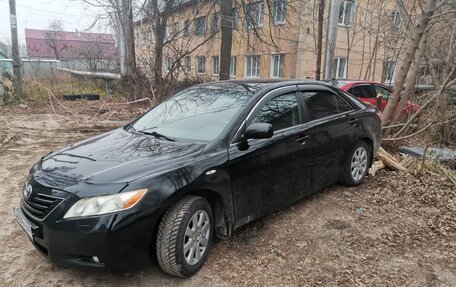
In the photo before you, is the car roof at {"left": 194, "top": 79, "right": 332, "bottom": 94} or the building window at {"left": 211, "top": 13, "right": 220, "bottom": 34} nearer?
the car roof at {"left": 194, "top": 79, "right": 332, "bottom": 94}

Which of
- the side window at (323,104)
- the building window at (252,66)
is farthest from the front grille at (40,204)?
the building window at (252,66)

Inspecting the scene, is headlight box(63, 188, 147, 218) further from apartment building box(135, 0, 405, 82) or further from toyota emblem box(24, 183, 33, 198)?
apartment building box(135, 0, 405, 82)

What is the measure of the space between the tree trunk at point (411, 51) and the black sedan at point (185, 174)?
2923 mm

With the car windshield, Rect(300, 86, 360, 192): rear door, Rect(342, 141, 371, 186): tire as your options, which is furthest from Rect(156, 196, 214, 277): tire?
Rect(342, 141, 371, 186): tire

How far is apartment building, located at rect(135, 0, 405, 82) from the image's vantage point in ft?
44.8

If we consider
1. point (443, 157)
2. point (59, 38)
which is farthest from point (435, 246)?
point (59, 38)

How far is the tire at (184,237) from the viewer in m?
2.82

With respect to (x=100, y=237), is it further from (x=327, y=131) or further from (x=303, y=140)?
(x=327, y=131)

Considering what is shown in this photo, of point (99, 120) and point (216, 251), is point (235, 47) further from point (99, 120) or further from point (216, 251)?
point (216, 251)

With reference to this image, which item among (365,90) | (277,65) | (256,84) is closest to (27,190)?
(256,84)

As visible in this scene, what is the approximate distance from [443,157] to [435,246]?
12.2ft

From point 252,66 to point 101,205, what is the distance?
68.3 feet

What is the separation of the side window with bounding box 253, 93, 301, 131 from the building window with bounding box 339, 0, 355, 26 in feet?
59.5

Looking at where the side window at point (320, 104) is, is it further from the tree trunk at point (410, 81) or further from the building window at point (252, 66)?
the building window at point (252, 66)
